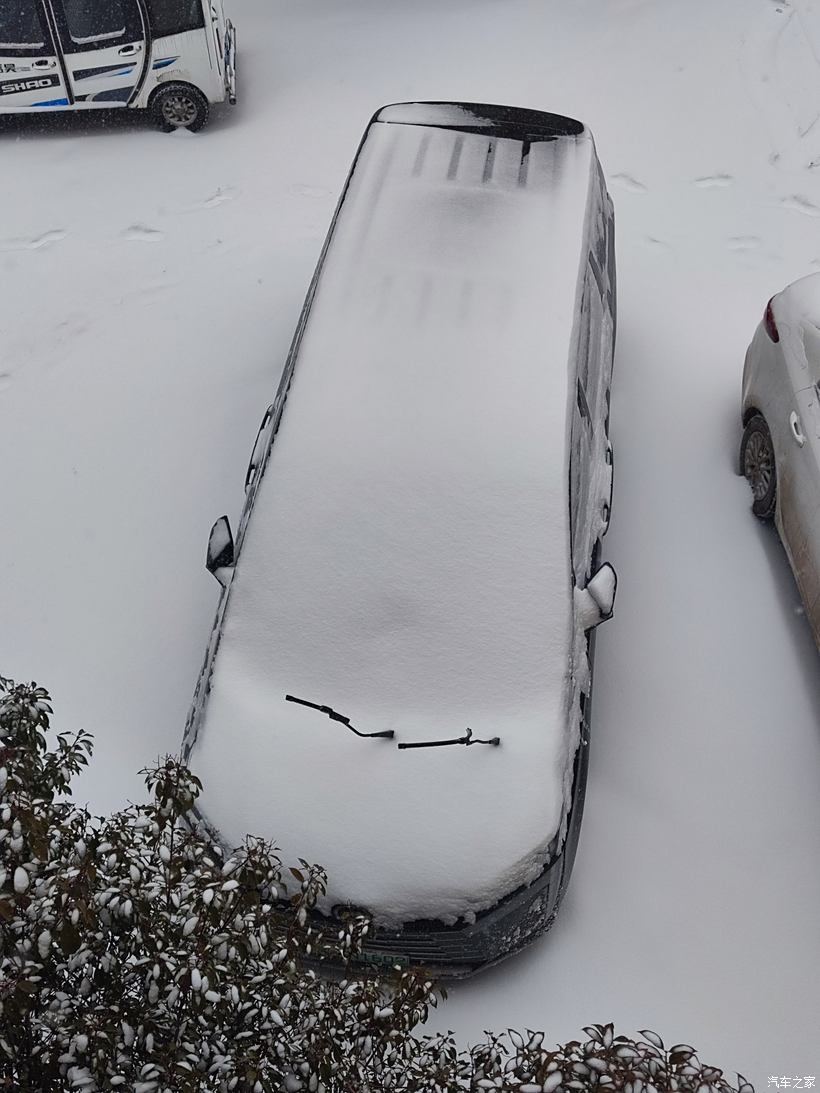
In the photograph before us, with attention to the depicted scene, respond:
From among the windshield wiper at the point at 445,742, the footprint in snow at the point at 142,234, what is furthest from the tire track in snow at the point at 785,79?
the windshield wiper at the point at 445,742

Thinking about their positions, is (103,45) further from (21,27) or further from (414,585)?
(414,585)

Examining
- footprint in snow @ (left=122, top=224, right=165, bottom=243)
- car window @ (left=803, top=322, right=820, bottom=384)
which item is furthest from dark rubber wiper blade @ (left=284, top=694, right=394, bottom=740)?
footprint in snow @ (left=122, top=224, right=165, bottom=243)

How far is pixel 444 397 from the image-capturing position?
404 centimetres

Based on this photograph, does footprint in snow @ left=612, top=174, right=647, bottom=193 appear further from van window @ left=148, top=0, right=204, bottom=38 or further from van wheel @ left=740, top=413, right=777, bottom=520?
van window @ left=148, top=0, right=204, bottom=38

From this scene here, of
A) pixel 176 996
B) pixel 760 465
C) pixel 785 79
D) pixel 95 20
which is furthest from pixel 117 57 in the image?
pixel 176 996

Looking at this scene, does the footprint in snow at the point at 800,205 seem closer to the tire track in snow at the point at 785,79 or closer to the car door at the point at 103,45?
the tire track in snow at the point at 785,79

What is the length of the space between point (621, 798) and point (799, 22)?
7639 mm

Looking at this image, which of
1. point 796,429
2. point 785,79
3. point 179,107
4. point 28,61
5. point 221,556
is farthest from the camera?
point 785,79

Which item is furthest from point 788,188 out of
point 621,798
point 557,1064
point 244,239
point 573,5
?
point 557,1064

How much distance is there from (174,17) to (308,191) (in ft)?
5.55

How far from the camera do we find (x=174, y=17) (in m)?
7.65

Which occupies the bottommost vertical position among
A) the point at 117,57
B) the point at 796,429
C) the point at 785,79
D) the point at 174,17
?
the point at 796,429

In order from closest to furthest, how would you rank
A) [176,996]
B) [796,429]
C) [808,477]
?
[176,996] → [808,477] → [796,429]

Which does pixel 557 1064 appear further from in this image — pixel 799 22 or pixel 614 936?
pixel 799 22
